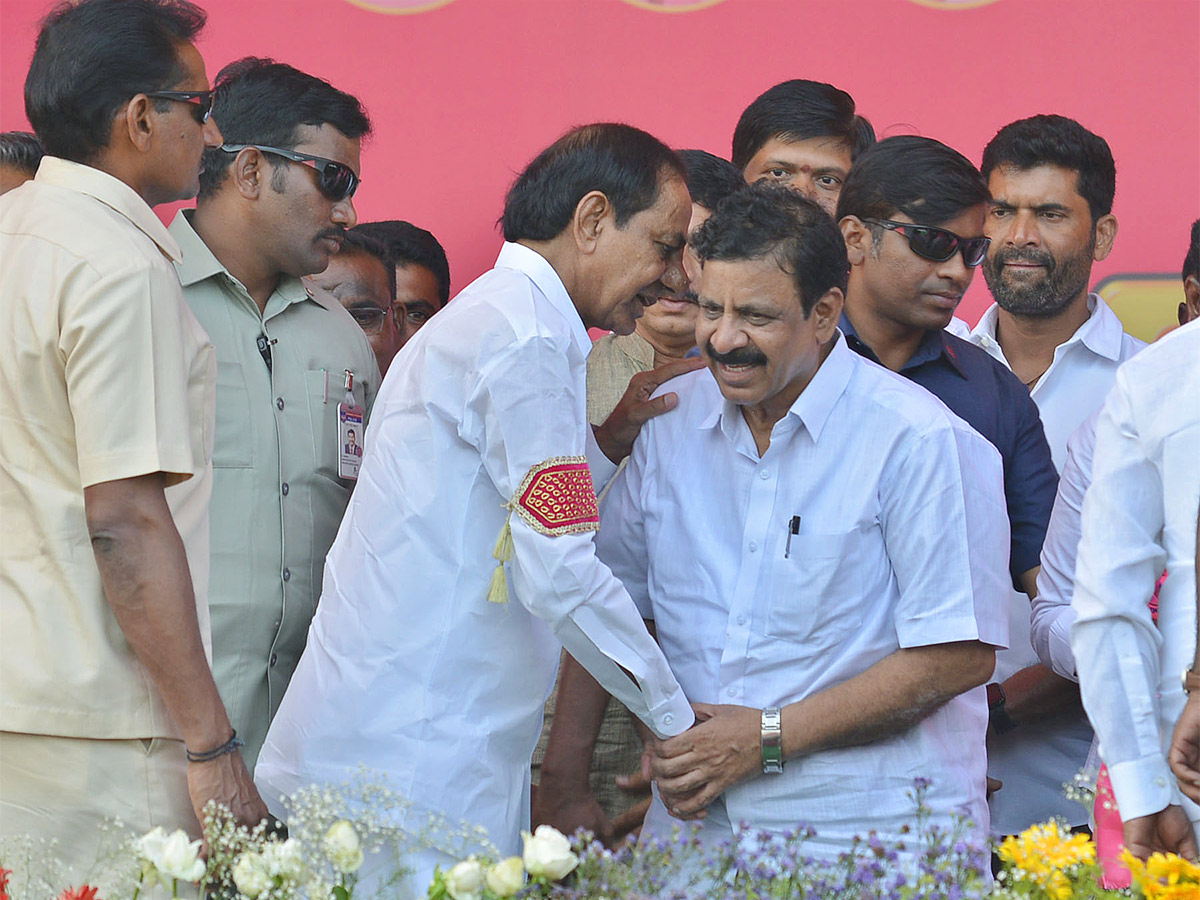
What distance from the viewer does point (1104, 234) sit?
11.7 feet

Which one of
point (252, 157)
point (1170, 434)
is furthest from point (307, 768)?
point (1170, 434)

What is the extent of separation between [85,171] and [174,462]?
47 centimetres

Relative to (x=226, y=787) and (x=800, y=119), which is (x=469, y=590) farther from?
(x=800, y=119)

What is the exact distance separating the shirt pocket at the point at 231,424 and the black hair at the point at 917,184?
1.27m

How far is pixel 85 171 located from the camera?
6.98ft

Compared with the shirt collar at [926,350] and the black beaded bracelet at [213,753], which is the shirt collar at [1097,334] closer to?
the shirt collar at [926,350]

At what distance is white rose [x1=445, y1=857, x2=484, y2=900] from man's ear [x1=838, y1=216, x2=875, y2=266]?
184 centimetres

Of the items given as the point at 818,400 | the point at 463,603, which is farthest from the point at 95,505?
the point at 818,400

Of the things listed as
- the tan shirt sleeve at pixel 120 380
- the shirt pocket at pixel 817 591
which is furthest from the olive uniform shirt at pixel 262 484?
the shirt pocket at pixel 817 591

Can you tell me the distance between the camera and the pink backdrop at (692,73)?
3936 millimetres

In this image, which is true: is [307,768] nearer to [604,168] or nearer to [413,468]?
[413,468]

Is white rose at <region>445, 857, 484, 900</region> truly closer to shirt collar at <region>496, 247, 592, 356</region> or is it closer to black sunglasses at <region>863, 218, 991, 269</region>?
shirt collar at <region>496, 247, 592, 356</region>

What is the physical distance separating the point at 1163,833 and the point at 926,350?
123 cm

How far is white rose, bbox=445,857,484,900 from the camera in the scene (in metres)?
1.33
